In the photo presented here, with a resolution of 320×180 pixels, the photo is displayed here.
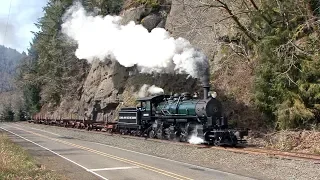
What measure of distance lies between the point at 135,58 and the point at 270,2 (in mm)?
15052

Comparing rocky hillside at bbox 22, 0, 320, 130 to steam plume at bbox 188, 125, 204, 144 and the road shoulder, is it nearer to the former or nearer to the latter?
steam plume at bbox 188, 125, 204, 144

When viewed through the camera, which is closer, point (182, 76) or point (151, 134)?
point (151, 134)

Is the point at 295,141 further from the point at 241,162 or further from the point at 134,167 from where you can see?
the point at 134,167

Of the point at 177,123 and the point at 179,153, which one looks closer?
the point at 179,153

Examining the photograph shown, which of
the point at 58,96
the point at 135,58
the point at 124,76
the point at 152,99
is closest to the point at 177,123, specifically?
the point at 152,99

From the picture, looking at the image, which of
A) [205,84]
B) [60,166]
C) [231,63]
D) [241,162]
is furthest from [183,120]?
[231,63]

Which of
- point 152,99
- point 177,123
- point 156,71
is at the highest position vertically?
point 156,71

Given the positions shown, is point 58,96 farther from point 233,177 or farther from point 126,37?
point 233,177

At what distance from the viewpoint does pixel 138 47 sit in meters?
31.5

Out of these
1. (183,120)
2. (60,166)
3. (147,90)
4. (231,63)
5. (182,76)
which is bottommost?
(60,166)

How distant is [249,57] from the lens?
2612 cm

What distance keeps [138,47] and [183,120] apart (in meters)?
12.5

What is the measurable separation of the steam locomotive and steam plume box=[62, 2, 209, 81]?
2.74 metres

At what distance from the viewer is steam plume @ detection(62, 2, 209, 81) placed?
81.9ft
